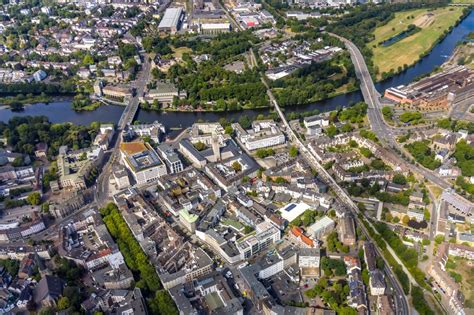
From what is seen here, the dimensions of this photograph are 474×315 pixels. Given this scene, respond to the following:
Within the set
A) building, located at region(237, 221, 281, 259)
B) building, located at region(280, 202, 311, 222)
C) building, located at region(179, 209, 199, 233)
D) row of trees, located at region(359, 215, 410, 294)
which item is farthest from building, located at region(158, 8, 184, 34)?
row of trees, located at region(359, 215, 410, 294)

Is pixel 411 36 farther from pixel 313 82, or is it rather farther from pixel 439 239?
pixel 439 239

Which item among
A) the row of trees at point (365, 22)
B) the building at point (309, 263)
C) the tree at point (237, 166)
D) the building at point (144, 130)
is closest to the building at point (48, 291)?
the building at point (309, 263)

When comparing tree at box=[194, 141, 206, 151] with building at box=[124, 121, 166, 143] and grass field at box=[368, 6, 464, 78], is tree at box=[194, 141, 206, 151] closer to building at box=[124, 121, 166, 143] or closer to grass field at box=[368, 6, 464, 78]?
building at box=[124, 121, 166, 143]

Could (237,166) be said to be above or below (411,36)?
below

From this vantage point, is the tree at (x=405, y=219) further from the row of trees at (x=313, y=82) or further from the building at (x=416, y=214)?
the row of trees at (x=313, y=82)

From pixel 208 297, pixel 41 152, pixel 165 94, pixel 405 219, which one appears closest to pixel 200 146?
pixel 165 94

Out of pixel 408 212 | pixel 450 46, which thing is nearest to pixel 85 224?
pixel 408 212

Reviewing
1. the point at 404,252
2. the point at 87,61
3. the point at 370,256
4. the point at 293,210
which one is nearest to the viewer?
the point at 370,256

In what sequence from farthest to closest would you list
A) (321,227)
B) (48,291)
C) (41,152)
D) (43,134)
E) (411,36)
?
1. (411,36)
2. (43,134)
3. (41,152)
4. (321,227)
5. (48,291)
